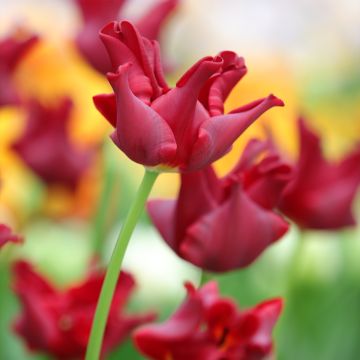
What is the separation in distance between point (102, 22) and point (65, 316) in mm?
239

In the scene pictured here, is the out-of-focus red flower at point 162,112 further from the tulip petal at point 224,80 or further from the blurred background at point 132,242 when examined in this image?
Answer: the blurred background at point 132,242

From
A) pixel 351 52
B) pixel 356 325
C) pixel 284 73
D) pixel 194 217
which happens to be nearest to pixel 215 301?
pixel 194 217

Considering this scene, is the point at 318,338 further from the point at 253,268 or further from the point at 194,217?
the point at 194,217

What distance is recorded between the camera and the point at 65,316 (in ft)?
1.68

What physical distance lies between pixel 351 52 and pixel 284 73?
3.24 feet

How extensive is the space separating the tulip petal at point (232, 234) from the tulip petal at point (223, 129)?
0.07 metres

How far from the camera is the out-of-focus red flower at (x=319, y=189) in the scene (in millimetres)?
619

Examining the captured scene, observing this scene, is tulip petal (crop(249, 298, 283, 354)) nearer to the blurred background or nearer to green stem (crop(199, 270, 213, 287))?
green stem (crop(199, 270, 213, 287))

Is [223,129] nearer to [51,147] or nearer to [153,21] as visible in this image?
[153,21]

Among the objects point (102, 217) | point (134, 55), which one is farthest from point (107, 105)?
point (102, 217)

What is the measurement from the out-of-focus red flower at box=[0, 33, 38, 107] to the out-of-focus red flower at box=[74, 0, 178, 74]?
0.16 ft

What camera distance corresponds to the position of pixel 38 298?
Answer: 51 cm

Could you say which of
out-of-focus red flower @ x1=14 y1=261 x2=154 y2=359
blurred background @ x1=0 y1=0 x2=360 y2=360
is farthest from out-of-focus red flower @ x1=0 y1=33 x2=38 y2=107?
out-of-focus red flower @ x1=14 y1=261 x2=154 y2=359

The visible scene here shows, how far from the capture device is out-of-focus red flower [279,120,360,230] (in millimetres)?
619
